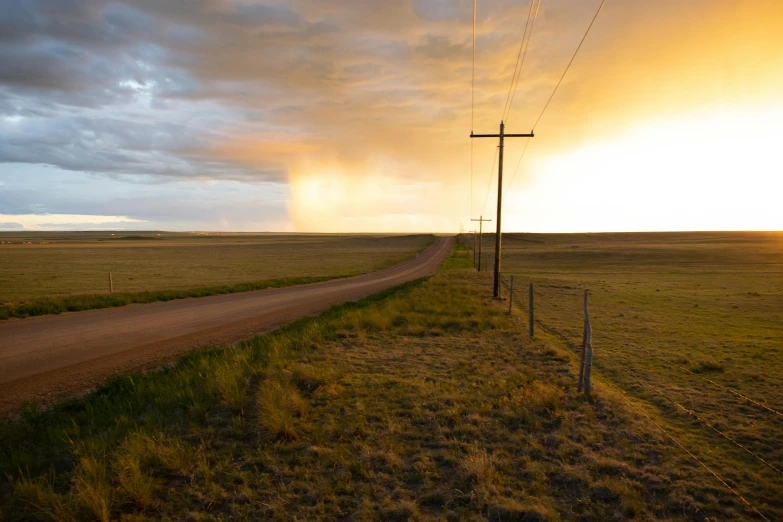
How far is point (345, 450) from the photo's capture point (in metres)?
6.71

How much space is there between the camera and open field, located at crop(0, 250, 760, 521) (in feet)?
17.7

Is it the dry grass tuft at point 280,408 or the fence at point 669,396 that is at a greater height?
the dry grass tuft at point 280,408

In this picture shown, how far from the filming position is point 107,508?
5.14 m

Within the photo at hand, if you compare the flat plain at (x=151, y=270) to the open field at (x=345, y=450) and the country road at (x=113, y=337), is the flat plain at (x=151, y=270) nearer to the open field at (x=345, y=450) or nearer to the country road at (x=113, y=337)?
the country road at (x=113, y=337)

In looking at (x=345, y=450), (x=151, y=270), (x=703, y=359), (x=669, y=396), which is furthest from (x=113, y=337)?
(x=151, y=270)

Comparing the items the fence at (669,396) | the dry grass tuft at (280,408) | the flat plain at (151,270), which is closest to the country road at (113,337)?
the dry grass tuft at (280,408)

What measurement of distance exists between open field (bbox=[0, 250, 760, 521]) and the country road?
156 centimetres

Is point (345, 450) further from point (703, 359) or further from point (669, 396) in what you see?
point (703, 359)

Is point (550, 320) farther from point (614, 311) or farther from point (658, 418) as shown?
point (658, 418)

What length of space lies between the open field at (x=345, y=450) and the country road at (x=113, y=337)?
1562 mm

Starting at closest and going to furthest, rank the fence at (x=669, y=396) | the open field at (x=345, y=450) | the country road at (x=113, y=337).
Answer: the open field at (x=345, y=450) < the fence at (x=669, y=396) < the country road at (x=113, y=337)

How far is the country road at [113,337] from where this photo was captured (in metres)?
10.2

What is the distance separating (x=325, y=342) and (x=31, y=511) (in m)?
8.88

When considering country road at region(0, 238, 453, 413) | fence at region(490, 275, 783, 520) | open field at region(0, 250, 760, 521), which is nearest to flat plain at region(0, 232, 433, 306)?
country road at region(0, 238, 453, 413)
